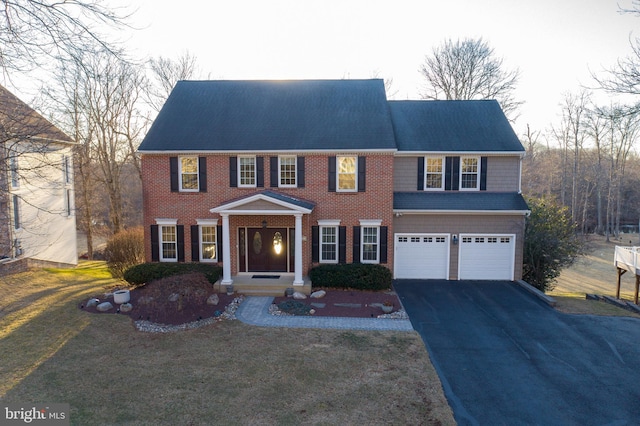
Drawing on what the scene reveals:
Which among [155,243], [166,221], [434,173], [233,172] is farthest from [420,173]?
[155,243]

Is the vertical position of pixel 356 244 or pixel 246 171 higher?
pixel 246 171

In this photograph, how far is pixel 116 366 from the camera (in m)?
9.03

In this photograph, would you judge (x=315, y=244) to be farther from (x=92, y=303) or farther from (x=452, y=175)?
(x=92, y=303)

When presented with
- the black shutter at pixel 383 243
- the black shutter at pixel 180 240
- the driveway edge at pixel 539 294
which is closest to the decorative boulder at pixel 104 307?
the black shutter at pixel 180 240

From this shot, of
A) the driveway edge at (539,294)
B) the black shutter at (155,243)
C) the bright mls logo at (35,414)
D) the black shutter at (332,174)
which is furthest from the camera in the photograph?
the black shutter at (155,243)

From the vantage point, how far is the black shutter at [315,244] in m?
16.3

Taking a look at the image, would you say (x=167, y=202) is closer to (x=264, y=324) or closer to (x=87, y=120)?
(x=264, y=324)

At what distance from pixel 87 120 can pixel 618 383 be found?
3276 cm

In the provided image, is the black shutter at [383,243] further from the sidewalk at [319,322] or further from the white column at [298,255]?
the sidewalk at [319,322]

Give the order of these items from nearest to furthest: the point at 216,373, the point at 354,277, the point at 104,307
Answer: the point at 216,373 → the point at 104,307 → the point at 354,277

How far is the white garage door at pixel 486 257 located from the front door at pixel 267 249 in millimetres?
8015

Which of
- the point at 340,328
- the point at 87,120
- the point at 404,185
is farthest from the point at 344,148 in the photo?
the point at 87,120

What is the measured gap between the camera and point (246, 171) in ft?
53.7

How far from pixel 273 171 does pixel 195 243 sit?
15.0 ft
